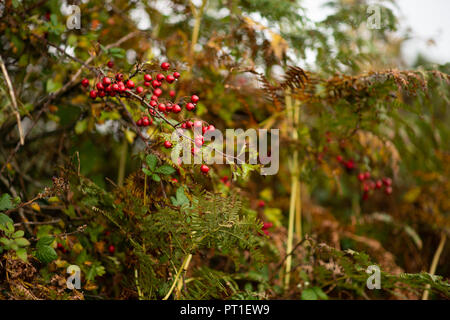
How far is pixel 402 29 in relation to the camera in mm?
1907

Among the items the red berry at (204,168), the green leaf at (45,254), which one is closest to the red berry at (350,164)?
the red berry at (204,168)

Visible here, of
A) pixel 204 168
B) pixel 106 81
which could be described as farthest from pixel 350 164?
pixel 106 81

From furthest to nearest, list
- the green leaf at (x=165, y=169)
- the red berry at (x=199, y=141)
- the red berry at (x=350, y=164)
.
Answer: the red berry at (x=350, y=164) < the green leaf at (x=165, y=169) < the red berry at (x=199, y=141)

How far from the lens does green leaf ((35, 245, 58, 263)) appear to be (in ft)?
3.06

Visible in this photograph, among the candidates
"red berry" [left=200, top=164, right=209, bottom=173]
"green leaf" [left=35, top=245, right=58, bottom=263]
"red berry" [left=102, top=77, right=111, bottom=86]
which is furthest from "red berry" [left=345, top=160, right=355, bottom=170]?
"green leaf" [left=35, top=245, right=58, bottom=263]

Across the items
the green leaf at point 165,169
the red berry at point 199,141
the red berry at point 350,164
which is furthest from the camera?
the red berry at point 350,164

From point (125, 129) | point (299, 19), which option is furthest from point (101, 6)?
point (299, 19)

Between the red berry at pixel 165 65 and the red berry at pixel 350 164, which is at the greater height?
the red berry at pixel 165 65

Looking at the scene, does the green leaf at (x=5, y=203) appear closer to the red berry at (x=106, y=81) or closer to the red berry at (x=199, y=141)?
the red berry at (x=106, y=81)

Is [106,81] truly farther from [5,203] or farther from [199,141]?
[5,203]

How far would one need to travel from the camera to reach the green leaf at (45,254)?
0.93 meters

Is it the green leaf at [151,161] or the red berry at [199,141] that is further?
the green leaf at [151,161]
